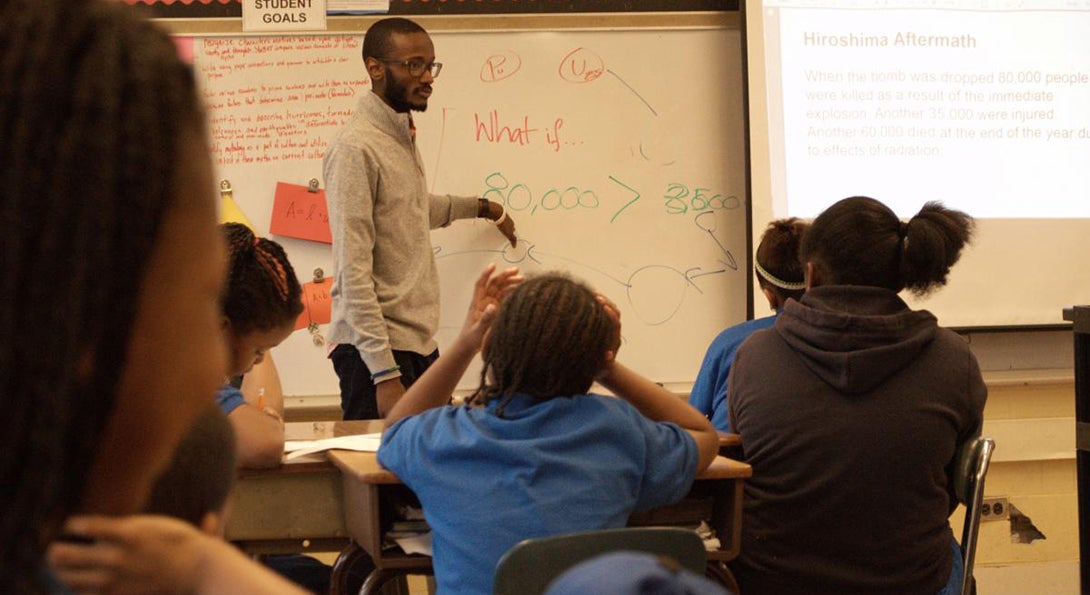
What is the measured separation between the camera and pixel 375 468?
2.07m

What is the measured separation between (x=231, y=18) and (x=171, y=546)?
3419mm

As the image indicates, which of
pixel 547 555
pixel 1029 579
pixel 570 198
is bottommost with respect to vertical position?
pixel 1029 579

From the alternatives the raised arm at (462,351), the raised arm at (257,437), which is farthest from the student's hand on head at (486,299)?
the raised arm at (257,437)

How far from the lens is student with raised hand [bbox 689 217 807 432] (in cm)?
268

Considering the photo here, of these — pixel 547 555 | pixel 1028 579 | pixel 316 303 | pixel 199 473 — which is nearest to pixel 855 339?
pixel 547 555

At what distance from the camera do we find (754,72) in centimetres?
380

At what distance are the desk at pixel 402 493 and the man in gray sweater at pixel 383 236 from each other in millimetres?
763

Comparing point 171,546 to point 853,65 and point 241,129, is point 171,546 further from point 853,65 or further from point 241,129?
point 853,65

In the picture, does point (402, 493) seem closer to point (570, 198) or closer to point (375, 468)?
point (375, 468)

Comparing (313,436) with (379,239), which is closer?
(313,436)

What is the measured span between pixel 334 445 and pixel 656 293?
5.88ft

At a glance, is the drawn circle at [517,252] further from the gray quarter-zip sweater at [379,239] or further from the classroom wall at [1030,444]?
the classroom wall at [1030,444]

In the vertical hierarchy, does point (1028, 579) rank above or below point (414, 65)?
below

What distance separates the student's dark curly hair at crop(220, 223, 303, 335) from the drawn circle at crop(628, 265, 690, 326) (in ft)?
6.40
